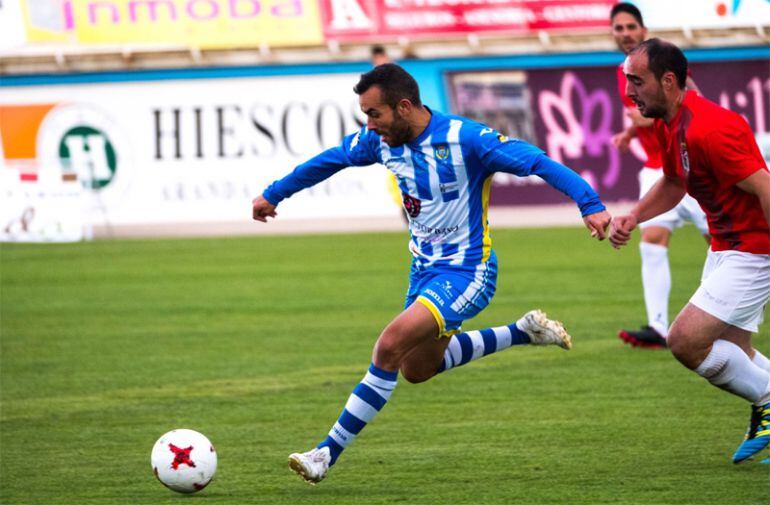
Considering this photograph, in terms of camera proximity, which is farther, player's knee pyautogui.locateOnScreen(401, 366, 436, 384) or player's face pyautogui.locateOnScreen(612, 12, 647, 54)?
player's face pyautogui.locateOnScreen(612, 12, 647, 54)

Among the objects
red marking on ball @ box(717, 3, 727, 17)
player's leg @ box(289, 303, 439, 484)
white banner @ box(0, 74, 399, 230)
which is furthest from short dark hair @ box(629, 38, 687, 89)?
red marking on ball @ box(717, 3, 727, 17)

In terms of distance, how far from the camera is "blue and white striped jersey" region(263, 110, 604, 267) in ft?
21.4

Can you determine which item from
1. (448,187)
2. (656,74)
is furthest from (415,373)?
(656,74)

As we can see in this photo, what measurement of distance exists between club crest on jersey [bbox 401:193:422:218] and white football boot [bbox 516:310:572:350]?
1.07 m

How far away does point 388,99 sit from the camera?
643 cm

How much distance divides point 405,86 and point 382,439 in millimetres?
2023

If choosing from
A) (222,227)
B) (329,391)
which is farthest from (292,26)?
(329,391)

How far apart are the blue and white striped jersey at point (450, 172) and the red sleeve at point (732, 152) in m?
Result: 0.65

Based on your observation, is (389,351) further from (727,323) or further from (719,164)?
(719,164)

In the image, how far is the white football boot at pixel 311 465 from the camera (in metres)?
6.17

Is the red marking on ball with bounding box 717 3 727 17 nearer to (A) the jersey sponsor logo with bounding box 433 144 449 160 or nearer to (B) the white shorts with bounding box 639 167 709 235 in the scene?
(B) the white shorts with bounding box 639 167 709 235

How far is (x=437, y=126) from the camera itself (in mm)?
6613

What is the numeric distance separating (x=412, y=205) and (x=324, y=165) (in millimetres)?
518

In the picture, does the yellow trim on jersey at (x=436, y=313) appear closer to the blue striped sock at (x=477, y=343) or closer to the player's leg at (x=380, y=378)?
the player's leg at (x=380, y=378)
